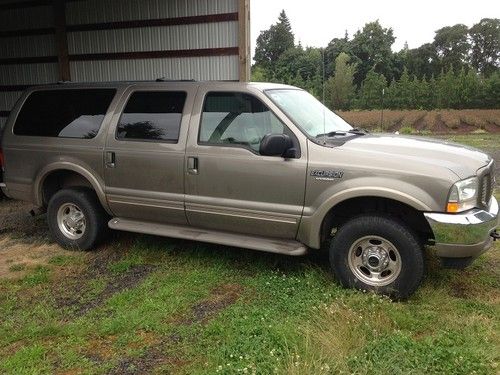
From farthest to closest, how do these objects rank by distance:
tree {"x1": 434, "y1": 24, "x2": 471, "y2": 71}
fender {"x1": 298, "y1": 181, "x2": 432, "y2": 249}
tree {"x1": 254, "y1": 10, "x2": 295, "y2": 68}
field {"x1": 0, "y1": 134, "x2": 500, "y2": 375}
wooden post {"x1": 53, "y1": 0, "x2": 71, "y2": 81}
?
1. tree {"x1": 434, "y1": 24, "x2": 471, "y2": 71}
2. tree {"x1": 254, "y1": 10, "x2": 295, "y2": 68}
3. wooden post {"x1": 53, "y1": 0, "x2": 71, "y2": 81}
4. fender {"x1": 298, "y1": 181, "x2": 432, "y2": 249}
5. field {"x1": 0, "y1": 134, "x2": 500, "y2": 375}

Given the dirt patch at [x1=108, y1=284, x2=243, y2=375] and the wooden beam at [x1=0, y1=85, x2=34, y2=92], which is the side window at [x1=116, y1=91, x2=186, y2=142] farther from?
the wooden beam at [x1=0, y1=85, x2=34, y2=92]

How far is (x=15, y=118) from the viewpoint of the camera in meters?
5.86

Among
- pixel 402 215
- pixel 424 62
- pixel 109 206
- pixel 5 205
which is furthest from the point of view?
pixel 424 62

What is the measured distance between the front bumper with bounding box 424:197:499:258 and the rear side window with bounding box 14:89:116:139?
3.63 m

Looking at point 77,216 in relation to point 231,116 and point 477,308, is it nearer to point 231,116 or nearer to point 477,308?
point 231,116

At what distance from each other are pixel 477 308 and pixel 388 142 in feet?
5.19

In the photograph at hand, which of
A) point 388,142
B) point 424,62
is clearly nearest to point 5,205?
point 388,142

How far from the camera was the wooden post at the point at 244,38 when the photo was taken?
28.0ft

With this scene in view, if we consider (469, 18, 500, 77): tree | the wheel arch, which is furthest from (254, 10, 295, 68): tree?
the wheel arch

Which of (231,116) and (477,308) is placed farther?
(231,116)

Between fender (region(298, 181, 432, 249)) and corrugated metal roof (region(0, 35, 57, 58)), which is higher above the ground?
corrugated metal roof (region(0, 35, 57, 58))

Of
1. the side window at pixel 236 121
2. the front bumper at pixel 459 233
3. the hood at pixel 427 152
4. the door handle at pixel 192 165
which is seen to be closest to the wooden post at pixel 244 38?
the side window at pixel 236 121

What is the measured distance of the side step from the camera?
4.41 m


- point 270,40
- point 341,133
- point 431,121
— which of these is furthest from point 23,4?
point 270,40
